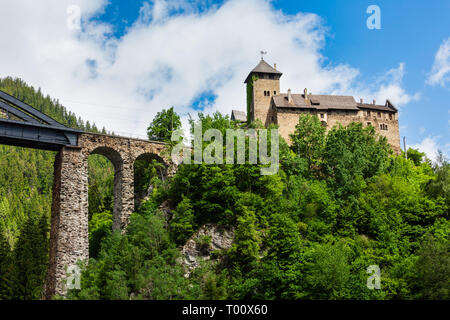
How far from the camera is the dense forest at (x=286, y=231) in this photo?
2811 cm

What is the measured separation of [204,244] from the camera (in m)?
32.5

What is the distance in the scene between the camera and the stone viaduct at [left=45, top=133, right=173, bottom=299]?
104 feet

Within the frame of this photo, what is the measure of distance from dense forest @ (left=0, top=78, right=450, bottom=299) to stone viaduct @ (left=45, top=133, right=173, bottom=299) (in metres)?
1.72

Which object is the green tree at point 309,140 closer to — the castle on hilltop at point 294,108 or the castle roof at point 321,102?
the castle on hilltop at point 294,108

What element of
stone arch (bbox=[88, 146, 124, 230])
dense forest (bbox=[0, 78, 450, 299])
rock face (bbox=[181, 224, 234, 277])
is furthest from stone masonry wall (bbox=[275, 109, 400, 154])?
rock face (bbox=[181, 224, 234, 277])

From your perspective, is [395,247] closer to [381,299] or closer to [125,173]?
[381,299]

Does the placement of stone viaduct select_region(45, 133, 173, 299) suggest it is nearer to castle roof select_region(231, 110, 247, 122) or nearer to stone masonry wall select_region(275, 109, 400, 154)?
stone masonry wall select_region(275, 109, 400, 154)
